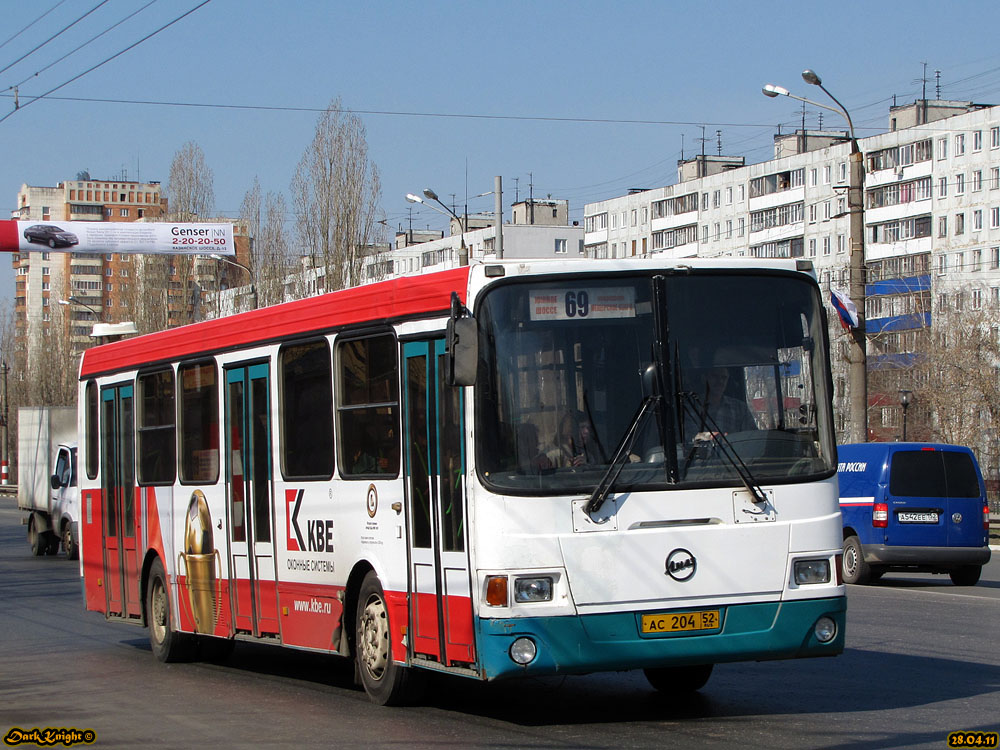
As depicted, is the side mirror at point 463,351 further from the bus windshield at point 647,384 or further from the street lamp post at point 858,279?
the street lamp post at point 858,279

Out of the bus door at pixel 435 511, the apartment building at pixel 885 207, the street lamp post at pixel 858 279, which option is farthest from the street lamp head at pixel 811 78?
the apartment building at pixel 885 207

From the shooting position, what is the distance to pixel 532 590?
8.48 meters

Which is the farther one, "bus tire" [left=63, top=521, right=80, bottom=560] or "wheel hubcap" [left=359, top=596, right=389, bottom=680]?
"bus tire" [left=63, top=521, right=80, bottom=560]

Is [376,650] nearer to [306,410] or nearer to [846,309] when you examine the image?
[306,410]

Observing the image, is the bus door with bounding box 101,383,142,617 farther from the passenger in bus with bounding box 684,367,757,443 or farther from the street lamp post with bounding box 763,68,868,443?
the street lamp post with bounding box 763,68,868,443

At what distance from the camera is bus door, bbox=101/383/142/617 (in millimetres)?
14133

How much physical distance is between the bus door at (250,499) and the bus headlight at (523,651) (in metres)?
3.33

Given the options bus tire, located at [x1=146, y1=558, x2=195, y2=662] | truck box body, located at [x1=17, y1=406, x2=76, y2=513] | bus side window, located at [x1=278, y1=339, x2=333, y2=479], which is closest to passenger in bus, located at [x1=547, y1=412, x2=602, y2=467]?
bus side window, located at [x1=278, y1=339, x2=333, y2=479]

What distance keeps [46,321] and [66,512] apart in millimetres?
70471

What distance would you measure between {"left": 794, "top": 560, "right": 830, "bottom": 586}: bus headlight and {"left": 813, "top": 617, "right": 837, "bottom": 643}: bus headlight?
226mm

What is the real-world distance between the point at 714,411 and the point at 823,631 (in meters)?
1.41

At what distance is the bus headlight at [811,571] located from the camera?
8.91 metres

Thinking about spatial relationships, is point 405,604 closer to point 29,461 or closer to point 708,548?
point 708,548

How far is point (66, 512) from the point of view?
28641mm
